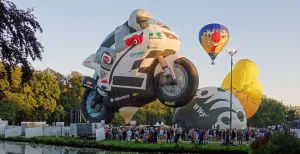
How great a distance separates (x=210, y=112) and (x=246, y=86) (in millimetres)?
14121

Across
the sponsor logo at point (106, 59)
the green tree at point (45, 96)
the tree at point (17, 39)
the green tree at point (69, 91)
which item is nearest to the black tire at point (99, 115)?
the sponsor logo at point (106, 59)

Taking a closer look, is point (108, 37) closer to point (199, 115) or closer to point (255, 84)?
point (199, 115)

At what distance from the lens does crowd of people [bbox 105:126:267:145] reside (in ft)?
111

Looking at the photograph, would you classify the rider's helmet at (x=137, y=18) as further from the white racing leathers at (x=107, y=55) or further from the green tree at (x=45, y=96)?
the green tree at (x=45, y=96)

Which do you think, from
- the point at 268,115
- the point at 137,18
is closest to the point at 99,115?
the point at 137,18

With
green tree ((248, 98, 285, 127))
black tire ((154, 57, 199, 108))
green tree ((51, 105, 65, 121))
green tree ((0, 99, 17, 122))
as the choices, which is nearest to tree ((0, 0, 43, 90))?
black tire ((154, 57, 199, 108))

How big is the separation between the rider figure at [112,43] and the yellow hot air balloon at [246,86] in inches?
675

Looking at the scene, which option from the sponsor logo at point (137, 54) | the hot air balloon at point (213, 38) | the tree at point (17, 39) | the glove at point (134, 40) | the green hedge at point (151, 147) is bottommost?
the green hedge at point (151, 147)

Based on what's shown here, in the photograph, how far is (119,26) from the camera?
46.2 meters

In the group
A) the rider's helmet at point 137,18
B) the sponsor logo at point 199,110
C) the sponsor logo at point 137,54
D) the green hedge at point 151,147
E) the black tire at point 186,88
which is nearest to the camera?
the green hedge at point 151,147

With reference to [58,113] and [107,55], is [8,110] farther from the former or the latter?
[107,55]

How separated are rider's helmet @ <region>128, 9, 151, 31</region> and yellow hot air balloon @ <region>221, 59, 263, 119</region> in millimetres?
17055

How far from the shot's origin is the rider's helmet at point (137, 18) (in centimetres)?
4366

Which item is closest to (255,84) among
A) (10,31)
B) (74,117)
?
(74,117)
